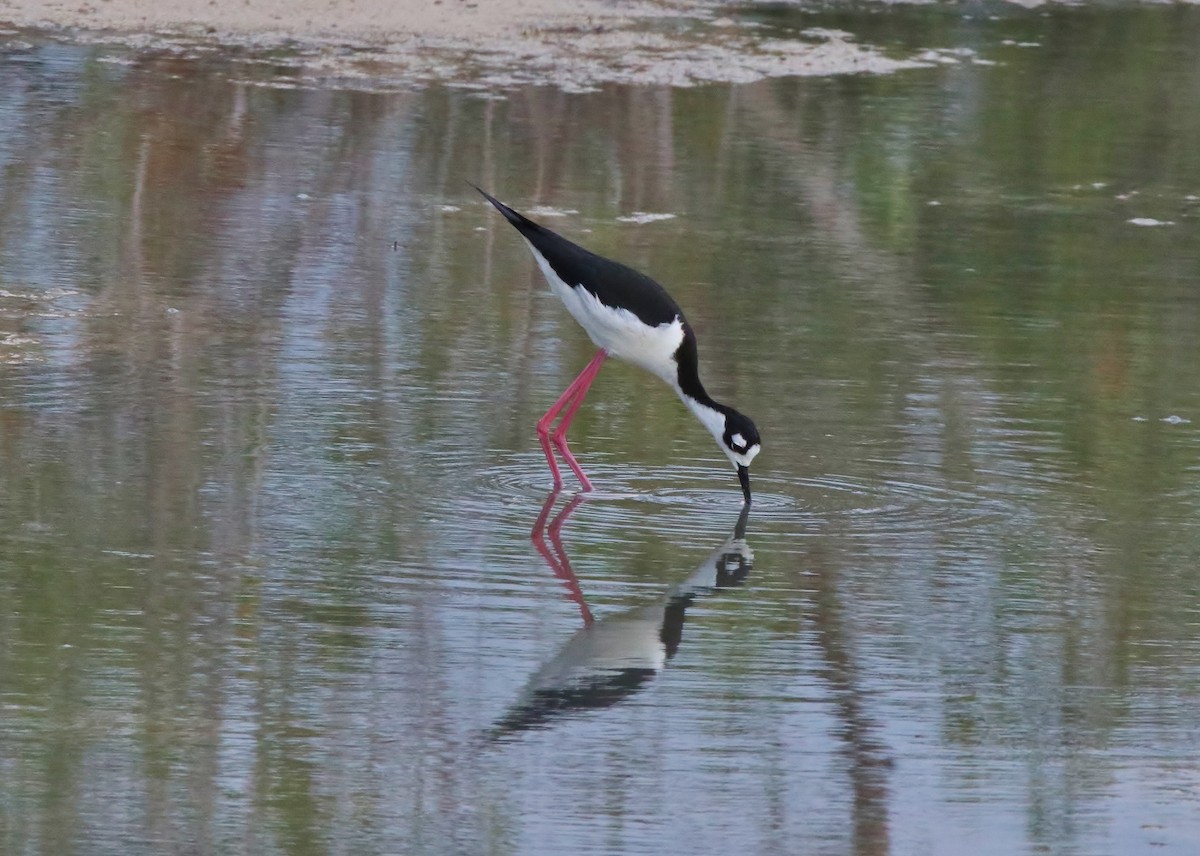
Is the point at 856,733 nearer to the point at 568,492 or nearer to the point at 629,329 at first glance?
the point at 568,492

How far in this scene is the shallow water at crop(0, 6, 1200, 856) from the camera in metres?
5.03

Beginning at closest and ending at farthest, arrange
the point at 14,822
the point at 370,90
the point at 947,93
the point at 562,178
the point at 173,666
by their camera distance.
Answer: the point at 14,822
the point at 173,666
the point at 562,178
the point at 370,90
the point at 947,93

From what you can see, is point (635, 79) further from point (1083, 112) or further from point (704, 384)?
point (704, 384)

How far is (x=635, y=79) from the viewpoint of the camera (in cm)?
1458

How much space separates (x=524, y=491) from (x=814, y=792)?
103 inches

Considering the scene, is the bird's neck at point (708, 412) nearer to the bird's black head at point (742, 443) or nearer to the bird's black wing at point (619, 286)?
the bird's black head at point (742, 443)

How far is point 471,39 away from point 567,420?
8.21 metres

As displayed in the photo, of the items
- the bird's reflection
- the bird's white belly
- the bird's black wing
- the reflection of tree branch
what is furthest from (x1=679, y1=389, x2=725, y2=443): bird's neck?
the reflection of tree branch

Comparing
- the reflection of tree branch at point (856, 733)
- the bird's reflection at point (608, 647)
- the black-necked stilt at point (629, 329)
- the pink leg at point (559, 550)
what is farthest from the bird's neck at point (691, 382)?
the reflection of tree branch at point (856, 733)

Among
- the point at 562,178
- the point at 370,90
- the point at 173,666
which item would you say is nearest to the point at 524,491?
the point at 173,666

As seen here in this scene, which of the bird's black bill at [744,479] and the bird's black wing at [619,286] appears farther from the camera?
the bird's black wing at [619,286]

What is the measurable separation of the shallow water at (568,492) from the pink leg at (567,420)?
107 mm

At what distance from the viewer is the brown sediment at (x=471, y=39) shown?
48.2ft

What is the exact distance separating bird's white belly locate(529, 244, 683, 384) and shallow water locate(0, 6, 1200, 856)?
345mm
